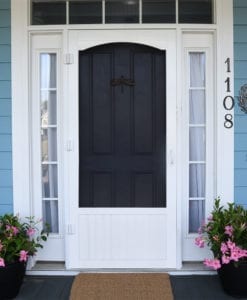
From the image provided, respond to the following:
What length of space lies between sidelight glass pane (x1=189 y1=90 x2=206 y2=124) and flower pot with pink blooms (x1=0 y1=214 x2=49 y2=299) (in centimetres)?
163

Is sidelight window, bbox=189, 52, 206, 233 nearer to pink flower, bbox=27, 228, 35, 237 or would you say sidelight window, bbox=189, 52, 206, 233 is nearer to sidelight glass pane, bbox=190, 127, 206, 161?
Result: sidelight glass pane, bbox=190, 127, 206, 161

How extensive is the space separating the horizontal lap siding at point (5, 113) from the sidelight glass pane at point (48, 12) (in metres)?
0.22

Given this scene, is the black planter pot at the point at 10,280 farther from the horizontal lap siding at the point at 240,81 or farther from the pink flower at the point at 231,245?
the horizontal lap siding at the point at 240,81

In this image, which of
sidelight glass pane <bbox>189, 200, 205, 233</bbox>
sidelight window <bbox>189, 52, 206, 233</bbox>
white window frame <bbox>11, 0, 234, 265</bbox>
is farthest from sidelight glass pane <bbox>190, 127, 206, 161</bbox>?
sidelight glass pane <bbox>189, 200, 205, 233</bbox>

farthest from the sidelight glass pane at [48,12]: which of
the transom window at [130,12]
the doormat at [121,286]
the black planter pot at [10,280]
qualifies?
the doormat at [121,286]

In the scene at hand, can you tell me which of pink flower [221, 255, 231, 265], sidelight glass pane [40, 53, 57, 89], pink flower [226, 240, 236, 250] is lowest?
pink flower [221, 255, 231, 265]

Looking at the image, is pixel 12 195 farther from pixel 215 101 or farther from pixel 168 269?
pixel 215 101

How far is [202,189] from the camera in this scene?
436 cm

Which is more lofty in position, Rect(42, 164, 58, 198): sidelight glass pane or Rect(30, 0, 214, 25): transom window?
Rect(30, 0, 214, 25): transom window

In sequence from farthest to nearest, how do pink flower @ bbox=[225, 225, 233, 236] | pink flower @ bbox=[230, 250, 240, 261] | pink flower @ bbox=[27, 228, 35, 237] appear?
pink flower @ bbox=[27, 228, 35, 237] → pink flower @ bbox=[225, 225, 233, 236] → pink flower @ bbox=[230, 250, 240, 261]

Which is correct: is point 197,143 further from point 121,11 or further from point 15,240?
point 15,240

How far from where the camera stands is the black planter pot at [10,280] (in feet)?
12.4

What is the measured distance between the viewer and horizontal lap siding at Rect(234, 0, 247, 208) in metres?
4.18

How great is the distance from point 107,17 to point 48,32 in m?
0.50
